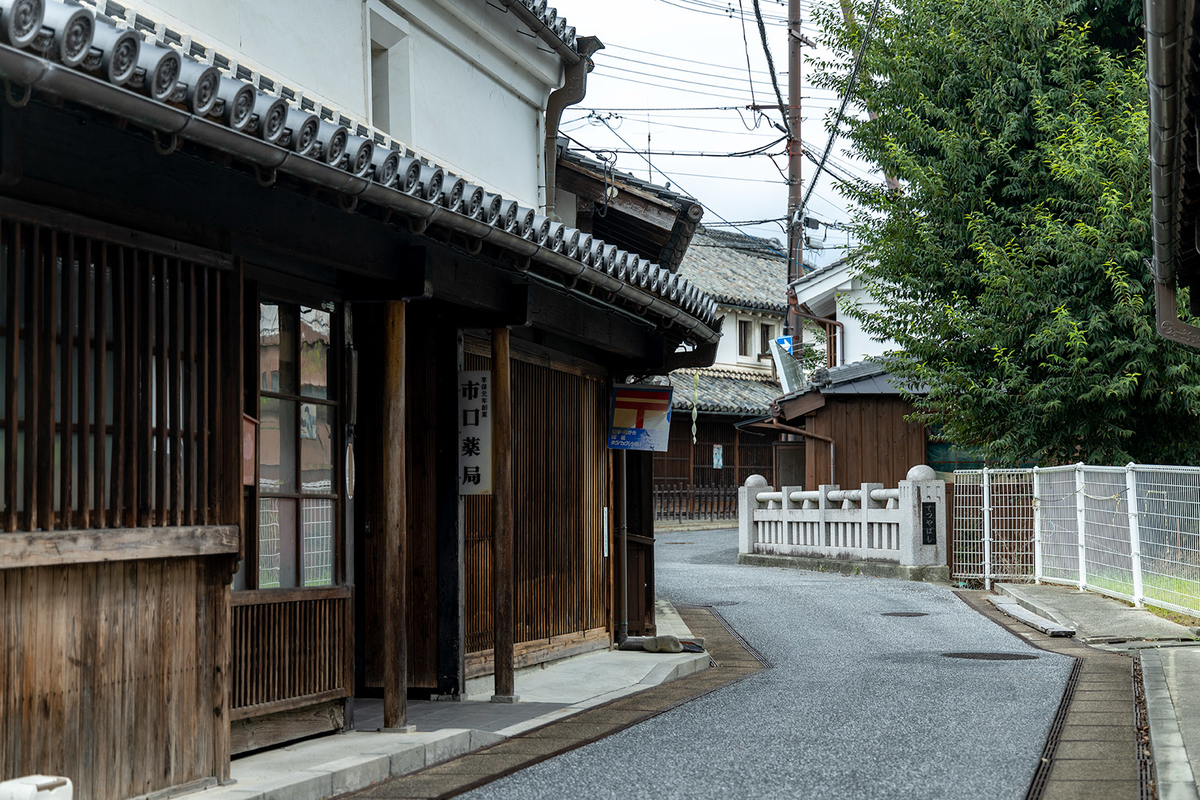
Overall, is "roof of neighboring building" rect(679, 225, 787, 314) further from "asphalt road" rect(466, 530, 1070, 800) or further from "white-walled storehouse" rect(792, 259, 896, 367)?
"asphalt road" rect(466, 530, 1070, 800)

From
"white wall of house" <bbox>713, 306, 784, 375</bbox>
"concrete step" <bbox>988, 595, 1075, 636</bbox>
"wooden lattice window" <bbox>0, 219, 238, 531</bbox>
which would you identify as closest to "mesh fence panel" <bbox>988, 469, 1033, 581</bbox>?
"concrete step" <bbox>988, 595, 1075, 636</bbox>

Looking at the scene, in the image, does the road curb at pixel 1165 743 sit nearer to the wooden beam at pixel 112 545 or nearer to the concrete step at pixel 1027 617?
the concrete step at pixel 1027 617

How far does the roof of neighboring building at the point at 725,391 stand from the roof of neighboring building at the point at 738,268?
255cm

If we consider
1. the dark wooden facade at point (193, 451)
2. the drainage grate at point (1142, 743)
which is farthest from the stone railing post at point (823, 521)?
the dark wooden facade at point (193, 451)

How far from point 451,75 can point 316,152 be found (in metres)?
6.04

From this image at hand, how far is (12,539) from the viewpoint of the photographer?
505 cm

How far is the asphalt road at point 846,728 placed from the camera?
6551 mm

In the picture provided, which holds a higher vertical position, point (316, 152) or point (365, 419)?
point (316, 152)

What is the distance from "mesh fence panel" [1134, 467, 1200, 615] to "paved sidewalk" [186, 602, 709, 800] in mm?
5586

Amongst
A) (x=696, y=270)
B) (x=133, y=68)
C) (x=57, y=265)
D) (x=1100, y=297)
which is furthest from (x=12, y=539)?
(x=696, y=270)

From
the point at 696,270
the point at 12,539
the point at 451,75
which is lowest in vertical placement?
the point at 12,539

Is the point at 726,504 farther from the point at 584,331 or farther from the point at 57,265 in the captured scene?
the point at 57,265

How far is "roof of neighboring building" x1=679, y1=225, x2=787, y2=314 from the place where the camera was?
4366cm

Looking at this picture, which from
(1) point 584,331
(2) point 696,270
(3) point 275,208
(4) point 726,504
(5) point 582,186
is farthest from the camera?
(2) point 696,270
